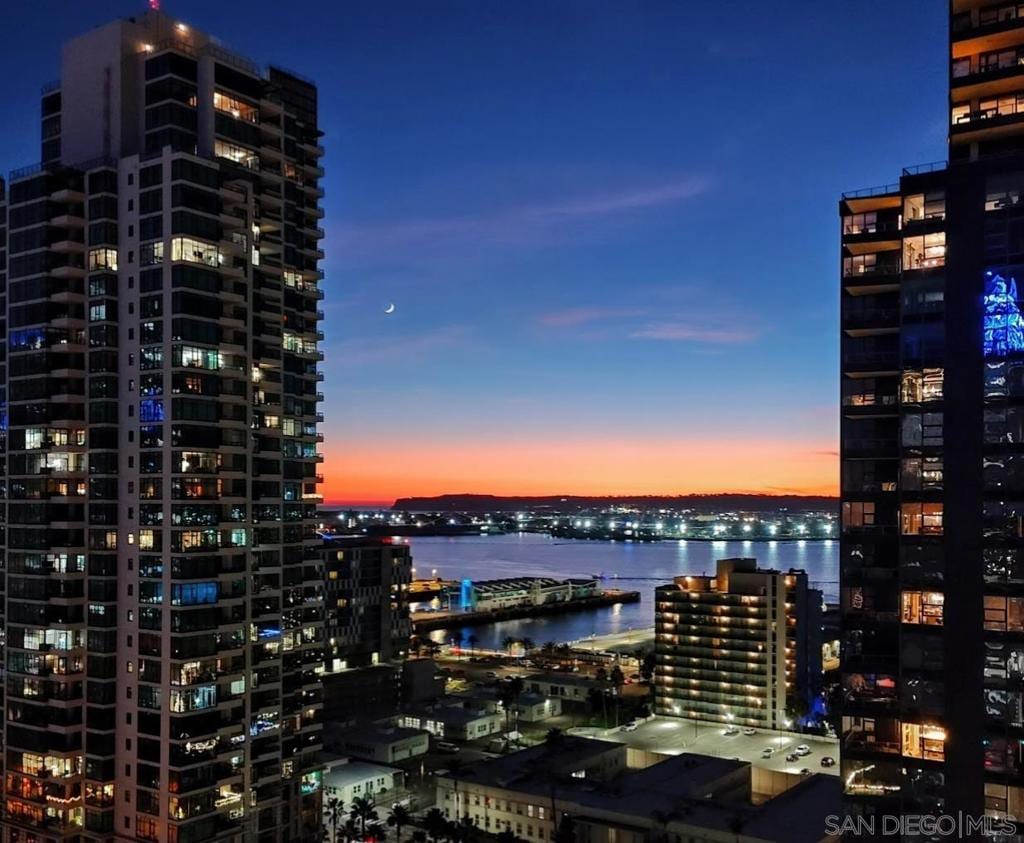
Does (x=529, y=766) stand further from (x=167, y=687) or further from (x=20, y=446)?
(x=20, y=446)

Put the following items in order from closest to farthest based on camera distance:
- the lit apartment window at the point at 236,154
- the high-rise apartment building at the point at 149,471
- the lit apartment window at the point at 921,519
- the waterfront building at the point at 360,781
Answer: the lit apartment window at the point at 921,519
the high-rise apartment building at the point at 149,471
the lit apartment window at the point at 236,154
the waterfront building at the point at 360,781

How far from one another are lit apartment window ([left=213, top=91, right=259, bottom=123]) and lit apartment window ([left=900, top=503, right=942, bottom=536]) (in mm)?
29791

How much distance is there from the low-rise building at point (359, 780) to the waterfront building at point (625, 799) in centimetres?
264

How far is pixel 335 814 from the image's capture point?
4247 centimetres

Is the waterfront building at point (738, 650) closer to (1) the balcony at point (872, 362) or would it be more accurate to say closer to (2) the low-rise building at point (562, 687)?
(2) the low-rise building at point (562, 687)

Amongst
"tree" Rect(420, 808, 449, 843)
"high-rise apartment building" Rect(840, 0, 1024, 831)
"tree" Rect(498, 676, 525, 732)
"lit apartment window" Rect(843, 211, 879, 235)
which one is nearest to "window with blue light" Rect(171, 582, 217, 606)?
"tree" Rect(420, 808, 449, 843)

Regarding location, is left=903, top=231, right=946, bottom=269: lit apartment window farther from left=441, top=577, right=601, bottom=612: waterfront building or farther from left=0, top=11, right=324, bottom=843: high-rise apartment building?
left=441, top=577, right=601, bottom=612: waterfront building

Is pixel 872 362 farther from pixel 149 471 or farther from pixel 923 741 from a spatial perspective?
pixel 149 471

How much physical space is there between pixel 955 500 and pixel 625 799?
2955 cm

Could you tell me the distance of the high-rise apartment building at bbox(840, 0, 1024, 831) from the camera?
63.1 ft

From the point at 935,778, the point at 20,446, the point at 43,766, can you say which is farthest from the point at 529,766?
the point at 935,778

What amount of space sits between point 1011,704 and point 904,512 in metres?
4.17

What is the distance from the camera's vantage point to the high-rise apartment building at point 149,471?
35.5 m

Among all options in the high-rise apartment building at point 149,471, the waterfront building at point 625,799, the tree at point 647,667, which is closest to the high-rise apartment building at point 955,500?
the waterfront building at point 625,799
